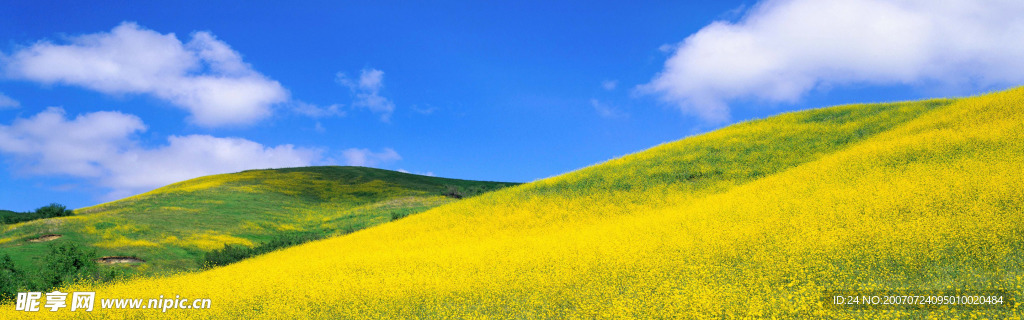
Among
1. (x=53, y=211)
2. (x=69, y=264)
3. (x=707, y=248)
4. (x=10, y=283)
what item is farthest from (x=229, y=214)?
(x=707, y=248)

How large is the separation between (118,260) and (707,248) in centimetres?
2526

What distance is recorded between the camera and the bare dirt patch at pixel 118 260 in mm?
24266

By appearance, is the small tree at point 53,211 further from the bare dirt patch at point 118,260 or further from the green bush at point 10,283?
the green bush at point 10,283

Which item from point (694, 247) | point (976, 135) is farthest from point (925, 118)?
point (694, 247)

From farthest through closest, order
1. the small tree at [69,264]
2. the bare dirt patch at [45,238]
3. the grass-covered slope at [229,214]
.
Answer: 1. the bare dirt patch at [45,238]
2. the grass-covered slope at [229,214]
3. the small tree at [69,264]

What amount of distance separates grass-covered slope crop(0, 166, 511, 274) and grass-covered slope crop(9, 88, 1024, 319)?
29.2 ft

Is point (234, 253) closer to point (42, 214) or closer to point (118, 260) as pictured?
point (118, 260)

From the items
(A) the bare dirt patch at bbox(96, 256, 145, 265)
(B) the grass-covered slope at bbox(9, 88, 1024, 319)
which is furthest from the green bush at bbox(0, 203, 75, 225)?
(B) the grass-covered slope at bbox(9, 88, 1024, 319)

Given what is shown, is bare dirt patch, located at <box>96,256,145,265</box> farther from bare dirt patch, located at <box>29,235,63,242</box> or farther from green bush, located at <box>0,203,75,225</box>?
green bush, located at <box>0,203,75,225</box>

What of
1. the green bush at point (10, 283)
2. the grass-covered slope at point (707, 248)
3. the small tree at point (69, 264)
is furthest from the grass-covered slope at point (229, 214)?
the grass-covered slope at point (707, 248)

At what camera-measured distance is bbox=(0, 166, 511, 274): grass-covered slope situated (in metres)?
26.5

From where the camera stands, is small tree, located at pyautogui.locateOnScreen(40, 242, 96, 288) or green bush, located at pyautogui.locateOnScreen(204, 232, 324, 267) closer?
small tree, located at pyautogui.locateOnScreen(40, 242, 96, 288)

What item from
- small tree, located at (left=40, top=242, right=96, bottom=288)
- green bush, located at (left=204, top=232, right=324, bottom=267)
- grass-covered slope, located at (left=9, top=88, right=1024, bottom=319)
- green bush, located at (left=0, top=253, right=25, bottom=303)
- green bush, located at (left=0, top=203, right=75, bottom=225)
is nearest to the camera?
Result: grass-covered slope, located at (left=9, top=88, right=1024, bottom=319)

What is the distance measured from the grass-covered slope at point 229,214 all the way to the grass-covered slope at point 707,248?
8.89 meters
